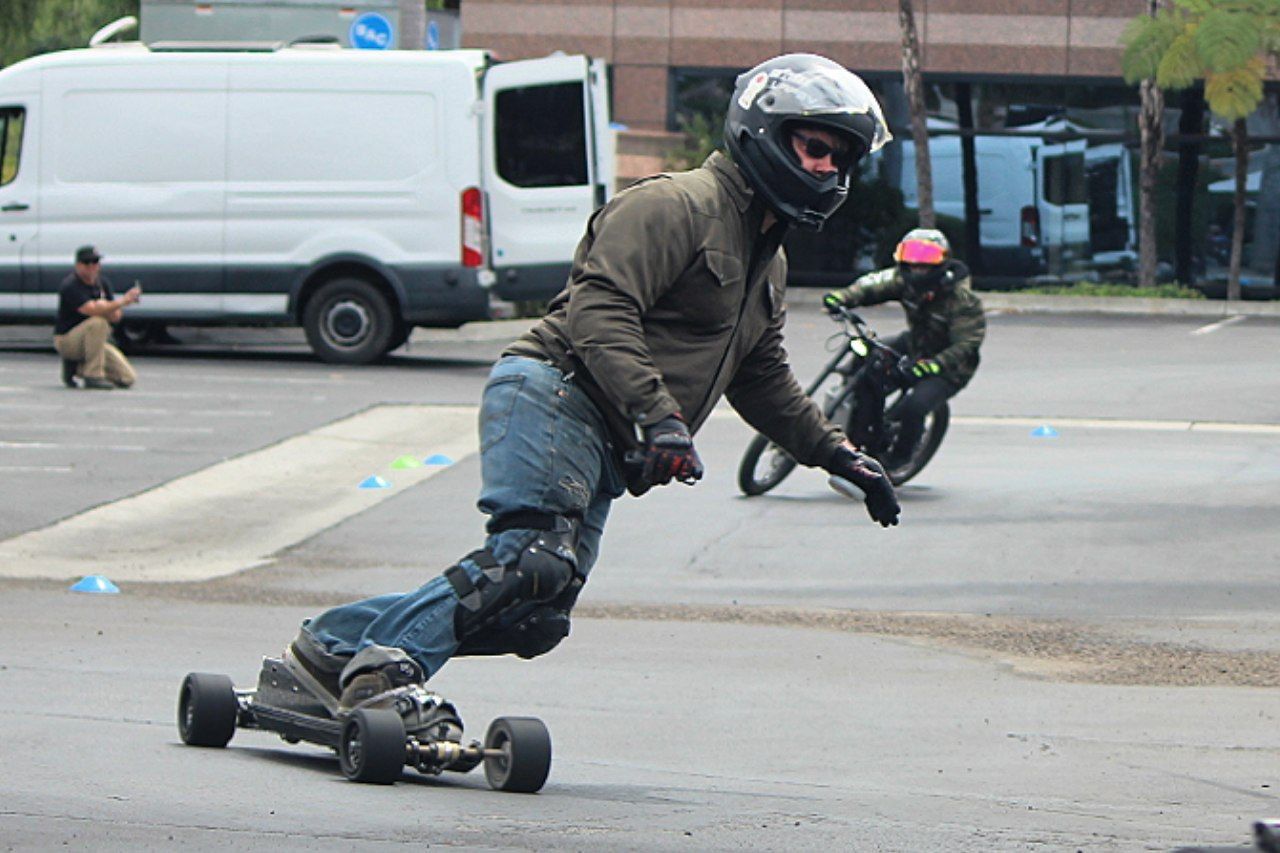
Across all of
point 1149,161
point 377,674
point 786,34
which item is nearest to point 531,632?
point 377,674

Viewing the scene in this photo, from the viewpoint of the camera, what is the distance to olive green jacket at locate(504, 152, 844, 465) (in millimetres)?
4926

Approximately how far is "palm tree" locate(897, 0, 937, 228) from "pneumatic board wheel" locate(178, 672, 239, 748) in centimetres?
2426

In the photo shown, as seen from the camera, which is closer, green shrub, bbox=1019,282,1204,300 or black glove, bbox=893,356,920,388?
black glove, bbox=893,356,920,388

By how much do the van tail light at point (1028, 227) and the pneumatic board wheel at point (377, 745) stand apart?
1059 inches

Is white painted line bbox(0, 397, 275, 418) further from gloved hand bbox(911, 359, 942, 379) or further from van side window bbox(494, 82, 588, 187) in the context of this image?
gloved hand bbox(911, 359, 942, 379)

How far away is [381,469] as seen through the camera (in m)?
14.5

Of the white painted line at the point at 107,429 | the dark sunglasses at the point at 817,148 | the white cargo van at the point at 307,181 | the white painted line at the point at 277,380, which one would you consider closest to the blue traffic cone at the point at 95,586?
the white painted line at the point at 107,429

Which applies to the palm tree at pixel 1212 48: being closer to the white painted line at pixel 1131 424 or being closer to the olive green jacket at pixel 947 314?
the white painted line at pixel 1131 424

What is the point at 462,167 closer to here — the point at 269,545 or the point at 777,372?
the point at 269,545

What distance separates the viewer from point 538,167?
65.5ft

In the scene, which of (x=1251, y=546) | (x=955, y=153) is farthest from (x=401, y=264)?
(x=955, y=153)

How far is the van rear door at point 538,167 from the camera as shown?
64.9 ft

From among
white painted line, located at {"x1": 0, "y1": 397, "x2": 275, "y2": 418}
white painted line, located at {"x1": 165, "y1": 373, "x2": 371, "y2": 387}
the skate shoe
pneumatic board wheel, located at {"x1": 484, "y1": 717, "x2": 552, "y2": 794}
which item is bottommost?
white painted line, located at {"x1": 165, "y1": 373, "x2": 371, "y2": 387}

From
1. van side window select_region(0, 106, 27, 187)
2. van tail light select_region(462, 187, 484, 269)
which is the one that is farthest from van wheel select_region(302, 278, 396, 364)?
van side window select_region(0, 106, 27, 187)
